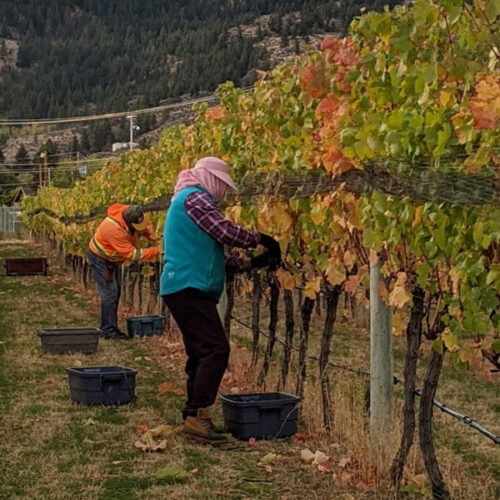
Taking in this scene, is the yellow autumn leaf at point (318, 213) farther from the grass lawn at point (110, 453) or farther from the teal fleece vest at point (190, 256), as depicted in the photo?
the grass lawn at point (110, 453)

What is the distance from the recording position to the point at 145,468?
580 cm

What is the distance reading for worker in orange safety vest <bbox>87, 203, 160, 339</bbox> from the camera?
456 inches

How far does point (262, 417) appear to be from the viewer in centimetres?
646

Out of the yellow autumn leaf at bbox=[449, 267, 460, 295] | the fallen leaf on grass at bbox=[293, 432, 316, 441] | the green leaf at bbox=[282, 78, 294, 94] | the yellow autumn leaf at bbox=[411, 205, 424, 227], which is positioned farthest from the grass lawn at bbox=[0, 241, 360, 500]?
the green leaf at bbox=[282, 78, 294, 94]

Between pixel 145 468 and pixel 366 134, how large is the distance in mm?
2331

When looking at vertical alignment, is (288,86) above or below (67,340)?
above

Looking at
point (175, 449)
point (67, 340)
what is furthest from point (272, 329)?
point (67, 340)

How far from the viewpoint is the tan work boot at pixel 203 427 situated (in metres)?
6.39

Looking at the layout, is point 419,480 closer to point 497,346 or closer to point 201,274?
point 497,346

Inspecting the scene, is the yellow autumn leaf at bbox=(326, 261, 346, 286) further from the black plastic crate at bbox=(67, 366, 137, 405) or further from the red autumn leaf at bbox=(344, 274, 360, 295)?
the black plastic crate at bbox=(67, 366, 137, 405)

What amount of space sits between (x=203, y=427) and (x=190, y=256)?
3.47ft

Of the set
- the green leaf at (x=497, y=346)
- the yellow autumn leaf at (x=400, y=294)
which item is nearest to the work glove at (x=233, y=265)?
the yellow autumn leaf at (x=400, y=294)

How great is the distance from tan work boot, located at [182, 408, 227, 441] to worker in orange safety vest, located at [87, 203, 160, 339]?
194 inches

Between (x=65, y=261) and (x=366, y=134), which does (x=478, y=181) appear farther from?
(x=65, y=261)
